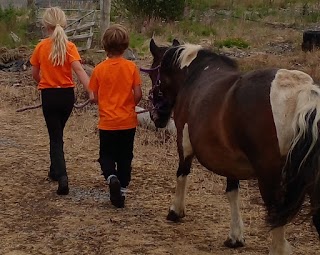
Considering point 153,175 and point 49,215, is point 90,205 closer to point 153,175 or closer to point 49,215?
point 49,215

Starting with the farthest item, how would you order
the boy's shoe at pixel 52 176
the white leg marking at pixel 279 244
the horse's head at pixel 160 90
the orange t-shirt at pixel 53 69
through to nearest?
the boy's shoe at pixel 52 176 < the orange t-shirt at pixel 53 69 < the horse's head at pixel 160 90 < the white leg marking at pixel 279 244

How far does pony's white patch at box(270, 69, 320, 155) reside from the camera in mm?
4059

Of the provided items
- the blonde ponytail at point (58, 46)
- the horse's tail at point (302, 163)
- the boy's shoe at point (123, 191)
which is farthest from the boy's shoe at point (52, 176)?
the horse's tail at point (302, 163)

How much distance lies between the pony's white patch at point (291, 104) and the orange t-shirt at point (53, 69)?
2447 millimetres

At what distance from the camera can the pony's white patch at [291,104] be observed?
4.06 meters

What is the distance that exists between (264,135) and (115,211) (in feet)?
7.03

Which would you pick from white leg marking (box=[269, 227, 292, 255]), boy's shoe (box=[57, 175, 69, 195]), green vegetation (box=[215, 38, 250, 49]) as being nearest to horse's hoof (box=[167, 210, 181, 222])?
boy's shoe (box=[57, 175, 69, 195])

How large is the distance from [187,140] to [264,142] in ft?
4.04

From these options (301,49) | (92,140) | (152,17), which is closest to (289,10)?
(152,17)

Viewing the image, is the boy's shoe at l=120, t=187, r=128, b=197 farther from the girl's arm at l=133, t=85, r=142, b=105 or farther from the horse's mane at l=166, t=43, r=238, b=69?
the horse's mane at l=166, t=43, r=238, b=69

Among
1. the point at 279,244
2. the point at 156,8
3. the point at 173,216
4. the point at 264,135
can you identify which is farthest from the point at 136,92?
the point at 156,8

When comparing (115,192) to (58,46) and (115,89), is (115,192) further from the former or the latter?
(58,46)

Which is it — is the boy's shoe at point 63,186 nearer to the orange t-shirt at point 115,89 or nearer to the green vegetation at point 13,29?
the orange t-shirt at point 115,89

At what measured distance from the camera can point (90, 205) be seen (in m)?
6.09
